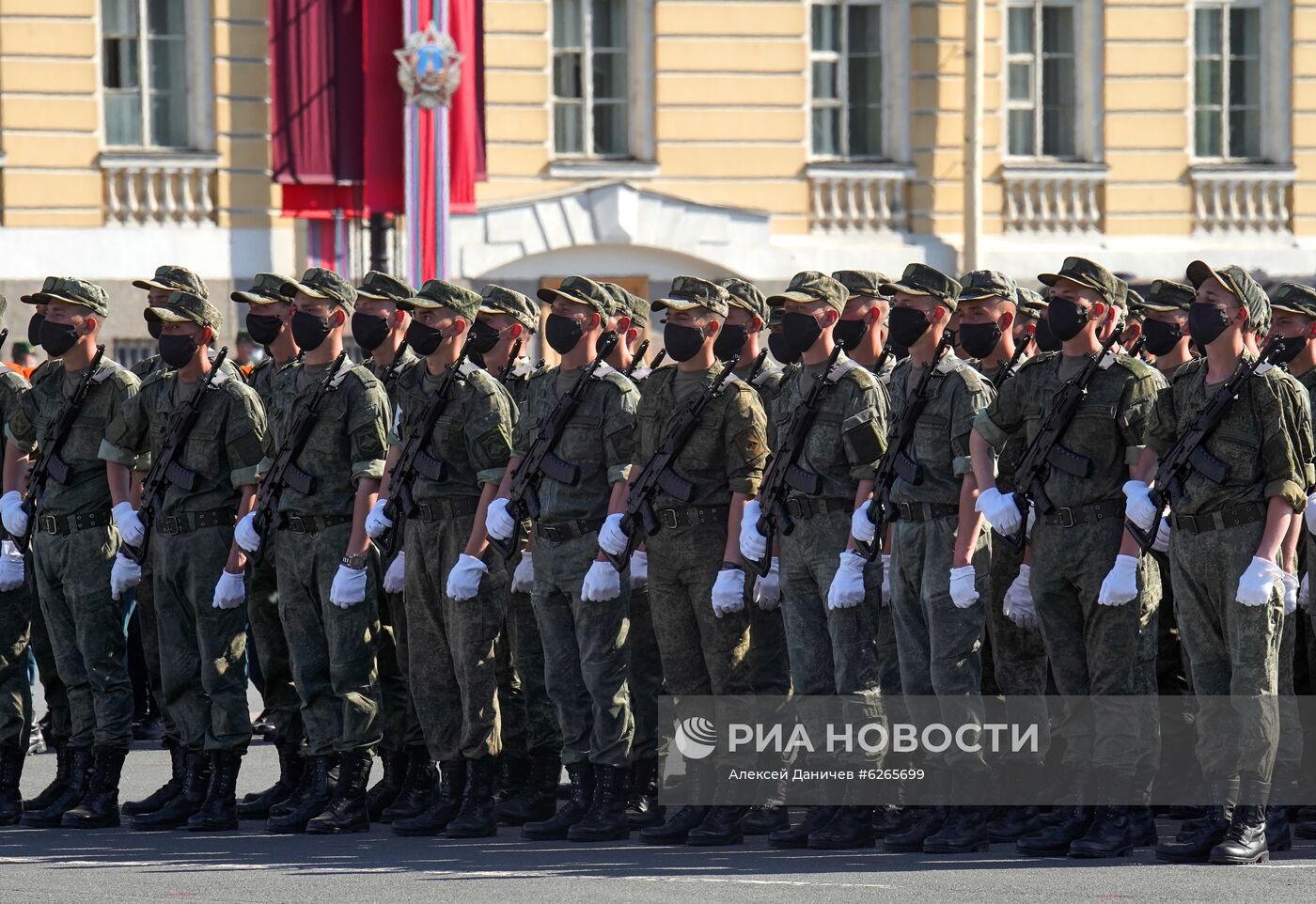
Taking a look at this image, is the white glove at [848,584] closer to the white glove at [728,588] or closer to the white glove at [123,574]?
the white glove at [728,588]

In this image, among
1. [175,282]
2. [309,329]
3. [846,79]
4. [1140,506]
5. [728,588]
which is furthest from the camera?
[846,79]

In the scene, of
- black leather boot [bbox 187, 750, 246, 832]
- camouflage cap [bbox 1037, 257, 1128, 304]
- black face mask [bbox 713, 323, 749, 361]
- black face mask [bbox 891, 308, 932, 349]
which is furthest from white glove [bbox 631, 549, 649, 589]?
camouflage cap [bbox 1037, 257, 1128, 304]

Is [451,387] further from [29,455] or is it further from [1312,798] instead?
[1312,798]

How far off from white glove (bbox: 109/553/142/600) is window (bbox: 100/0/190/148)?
13.2 metres

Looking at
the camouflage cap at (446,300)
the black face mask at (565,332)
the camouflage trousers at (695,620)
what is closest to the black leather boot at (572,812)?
the camouflage trousers at (695,620)

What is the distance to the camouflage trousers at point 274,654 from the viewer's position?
399 inches

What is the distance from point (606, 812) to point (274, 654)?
163cm

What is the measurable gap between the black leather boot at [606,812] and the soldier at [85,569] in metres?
1.92

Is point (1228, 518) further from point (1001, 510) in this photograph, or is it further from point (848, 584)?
point (848, 584)

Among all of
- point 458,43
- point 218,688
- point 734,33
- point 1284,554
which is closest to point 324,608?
point 218,688

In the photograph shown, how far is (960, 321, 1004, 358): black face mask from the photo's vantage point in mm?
9523

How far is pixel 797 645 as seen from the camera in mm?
9352

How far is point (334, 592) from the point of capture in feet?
31.6

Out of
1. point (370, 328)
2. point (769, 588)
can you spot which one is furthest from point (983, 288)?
point (370, 328)
